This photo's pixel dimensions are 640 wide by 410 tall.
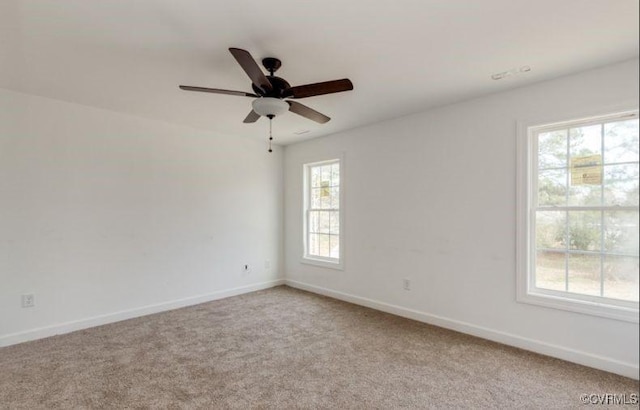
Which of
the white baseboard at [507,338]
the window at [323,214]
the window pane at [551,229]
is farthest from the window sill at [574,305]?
the window at [323,214]

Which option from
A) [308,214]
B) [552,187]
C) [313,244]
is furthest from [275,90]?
[313,244]

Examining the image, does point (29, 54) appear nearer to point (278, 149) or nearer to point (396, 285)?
point (278, 149)

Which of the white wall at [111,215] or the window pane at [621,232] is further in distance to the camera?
the white wall at [111,215]

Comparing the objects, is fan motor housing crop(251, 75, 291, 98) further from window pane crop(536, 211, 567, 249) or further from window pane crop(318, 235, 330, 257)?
window pane crop(318, 235, 330, 257)

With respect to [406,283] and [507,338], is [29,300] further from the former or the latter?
[507,338]

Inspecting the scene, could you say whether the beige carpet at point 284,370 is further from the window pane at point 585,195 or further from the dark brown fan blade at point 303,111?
the dark brown fan blade at point 303,111

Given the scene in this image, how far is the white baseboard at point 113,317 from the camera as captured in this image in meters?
2.87

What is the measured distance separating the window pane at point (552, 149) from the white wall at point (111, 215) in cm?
359

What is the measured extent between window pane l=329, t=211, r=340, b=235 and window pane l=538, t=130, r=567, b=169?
2506 millimetres

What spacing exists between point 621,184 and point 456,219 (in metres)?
1.86

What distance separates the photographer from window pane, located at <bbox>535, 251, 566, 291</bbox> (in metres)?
2.37

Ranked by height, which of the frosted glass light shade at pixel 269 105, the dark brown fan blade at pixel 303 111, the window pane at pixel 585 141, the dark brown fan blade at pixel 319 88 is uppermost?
the dark brown fan blade at pixel 319 88

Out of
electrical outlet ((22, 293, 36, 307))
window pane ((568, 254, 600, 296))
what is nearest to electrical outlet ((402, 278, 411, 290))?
window pane ((568, 254, 600, 296))

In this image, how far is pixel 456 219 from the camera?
3184mm
